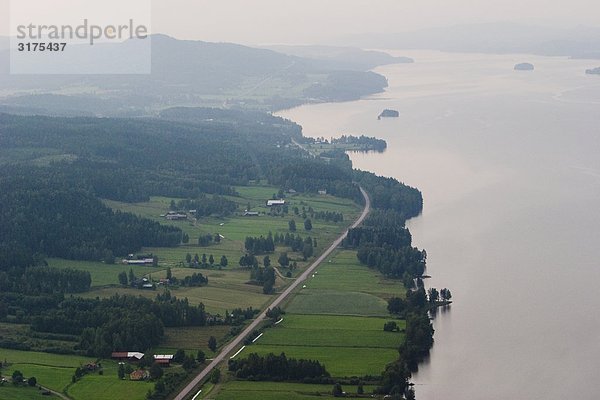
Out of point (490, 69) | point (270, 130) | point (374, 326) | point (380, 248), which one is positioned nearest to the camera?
point (374, 326)

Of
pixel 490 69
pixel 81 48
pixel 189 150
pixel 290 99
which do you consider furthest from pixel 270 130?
pixel 81 48

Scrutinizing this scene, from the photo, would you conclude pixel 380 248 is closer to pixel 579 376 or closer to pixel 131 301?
pixel 131 301

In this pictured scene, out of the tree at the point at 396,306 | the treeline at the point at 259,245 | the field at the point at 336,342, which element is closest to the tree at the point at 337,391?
the field at the point at 336,342

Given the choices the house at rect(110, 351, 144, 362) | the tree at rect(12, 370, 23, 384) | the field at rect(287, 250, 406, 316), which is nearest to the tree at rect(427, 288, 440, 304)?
the field at rect(287, 250, 406, 316)

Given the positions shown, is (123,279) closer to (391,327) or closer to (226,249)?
(226,249)

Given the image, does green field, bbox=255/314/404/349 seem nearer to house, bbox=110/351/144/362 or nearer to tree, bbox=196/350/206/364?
tree, bbox=196/350/206/364

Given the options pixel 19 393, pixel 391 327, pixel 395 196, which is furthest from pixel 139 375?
pixel 395 196
